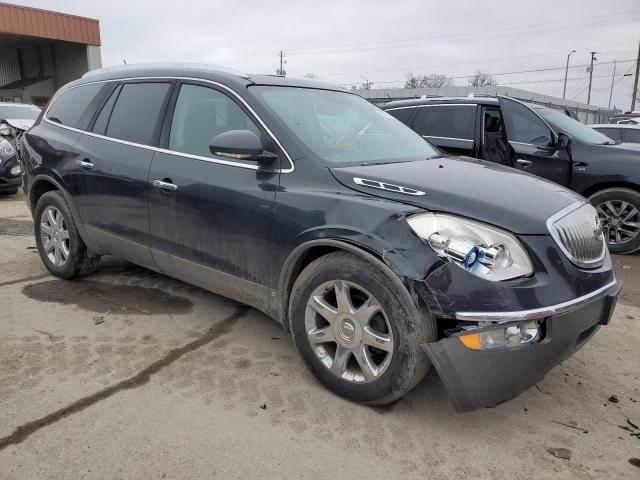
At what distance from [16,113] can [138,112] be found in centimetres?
976

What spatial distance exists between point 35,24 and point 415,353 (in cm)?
2783

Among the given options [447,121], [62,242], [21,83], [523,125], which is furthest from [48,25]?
[523,125]

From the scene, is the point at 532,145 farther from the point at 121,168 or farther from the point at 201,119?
the point at 121,168

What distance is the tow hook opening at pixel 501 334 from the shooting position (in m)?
2.25

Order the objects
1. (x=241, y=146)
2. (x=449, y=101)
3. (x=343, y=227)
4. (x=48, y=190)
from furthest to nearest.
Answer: (x=449, y=101), (x=48, y=190), (x=241, y=146), (x=343, y=227)

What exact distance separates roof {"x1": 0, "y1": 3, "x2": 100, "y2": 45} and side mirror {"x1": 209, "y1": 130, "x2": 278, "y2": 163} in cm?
2589

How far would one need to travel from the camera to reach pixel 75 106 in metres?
4.41

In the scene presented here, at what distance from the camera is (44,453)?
2.30 m

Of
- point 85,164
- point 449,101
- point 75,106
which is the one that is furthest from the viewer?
point 449,101

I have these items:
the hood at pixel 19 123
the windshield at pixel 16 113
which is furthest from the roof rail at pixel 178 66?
the windshield at pixel 16 113

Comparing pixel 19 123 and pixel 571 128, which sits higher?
pixel 571 128

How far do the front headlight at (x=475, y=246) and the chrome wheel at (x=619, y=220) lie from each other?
4.34 metres

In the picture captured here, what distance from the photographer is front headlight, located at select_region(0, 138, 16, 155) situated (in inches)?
340

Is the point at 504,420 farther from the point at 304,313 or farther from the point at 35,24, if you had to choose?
the point at 35,24
